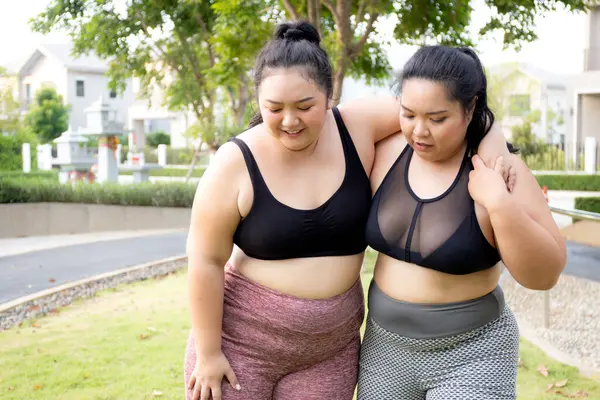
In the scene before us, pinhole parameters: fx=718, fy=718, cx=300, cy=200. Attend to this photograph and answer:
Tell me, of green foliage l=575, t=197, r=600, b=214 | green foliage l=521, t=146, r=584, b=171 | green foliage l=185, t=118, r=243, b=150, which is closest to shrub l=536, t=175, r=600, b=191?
green foliage l=521, t=146, r=584, b=171

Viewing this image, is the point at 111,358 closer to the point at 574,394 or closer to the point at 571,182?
the point at 574,394

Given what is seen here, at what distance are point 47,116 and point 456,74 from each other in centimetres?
4488

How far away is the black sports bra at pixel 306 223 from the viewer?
2.25 metres

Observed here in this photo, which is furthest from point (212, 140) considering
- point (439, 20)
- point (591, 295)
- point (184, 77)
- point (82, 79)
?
point (82, 79)

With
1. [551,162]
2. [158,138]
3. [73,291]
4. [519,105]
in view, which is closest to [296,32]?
[73,291]

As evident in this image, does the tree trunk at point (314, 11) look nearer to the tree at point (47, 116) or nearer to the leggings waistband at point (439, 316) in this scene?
the leggings waistband at point (439, 316)

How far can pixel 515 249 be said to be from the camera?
2049 mm

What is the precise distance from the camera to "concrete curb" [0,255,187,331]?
750 centimetres

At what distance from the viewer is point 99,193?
16.3 meters

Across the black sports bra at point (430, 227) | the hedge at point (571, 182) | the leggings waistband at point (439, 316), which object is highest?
the black sports bra at point (430, 227)

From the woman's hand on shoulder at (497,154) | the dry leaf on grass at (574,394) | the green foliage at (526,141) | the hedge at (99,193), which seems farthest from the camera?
the green foliage at (526,141)

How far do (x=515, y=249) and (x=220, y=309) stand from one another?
95cm

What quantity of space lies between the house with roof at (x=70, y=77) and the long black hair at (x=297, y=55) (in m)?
46.0

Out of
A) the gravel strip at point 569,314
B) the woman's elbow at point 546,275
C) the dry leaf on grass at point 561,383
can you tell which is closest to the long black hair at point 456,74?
the woman's elbow at point 546,275
